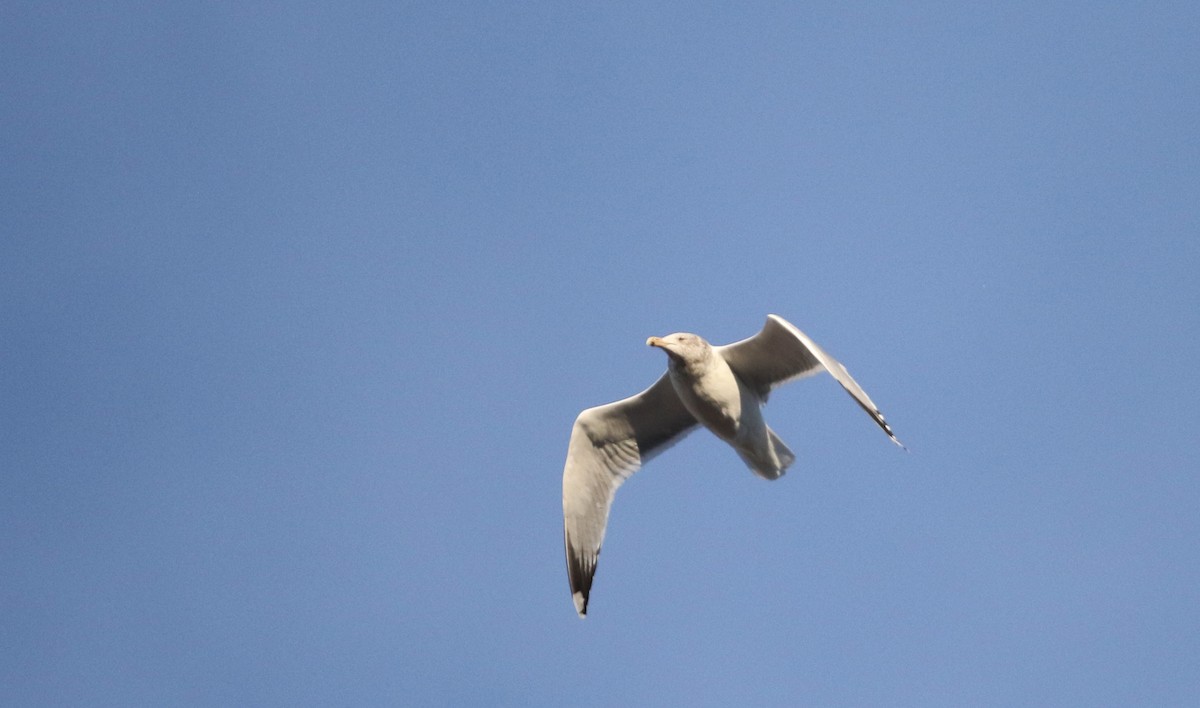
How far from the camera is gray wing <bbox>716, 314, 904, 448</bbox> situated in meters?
10.6

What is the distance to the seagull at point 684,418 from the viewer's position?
1078 cm

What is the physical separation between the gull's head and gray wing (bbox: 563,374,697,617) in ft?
2.73

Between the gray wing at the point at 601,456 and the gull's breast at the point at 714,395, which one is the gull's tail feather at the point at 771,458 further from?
the gray wing at the point at 601,456

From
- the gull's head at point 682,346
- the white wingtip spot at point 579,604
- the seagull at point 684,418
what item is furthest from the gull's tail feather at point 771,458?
the white wingtip spot at point 579,604

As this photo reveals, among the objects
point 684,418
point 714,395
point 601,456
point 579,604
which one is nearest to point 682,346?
point 714,395

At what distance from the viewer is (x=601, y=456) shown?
39.5 ft

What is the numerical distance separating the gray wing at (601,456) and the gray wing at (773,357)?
783mm

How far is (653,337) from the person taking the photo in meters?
10.8

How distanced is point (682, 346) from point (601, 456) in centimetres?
175

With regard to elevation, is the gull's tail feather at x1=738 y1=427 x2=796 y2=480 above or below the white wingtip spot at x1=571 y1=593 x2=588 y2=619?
above

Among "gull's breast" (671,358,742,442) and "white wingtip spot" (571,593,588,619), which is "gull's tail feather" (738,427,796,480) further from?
"white wingtip spot" (571,593,588,619)

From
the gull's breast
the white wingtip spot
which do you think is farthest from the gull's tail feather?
the white wingtip spot

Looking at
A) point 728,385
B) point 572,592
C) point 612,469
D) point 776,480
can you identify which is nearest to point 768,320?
point 728,385

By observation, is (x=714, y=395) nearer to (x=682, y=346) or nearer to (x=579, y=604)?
(x=682, y=346)
